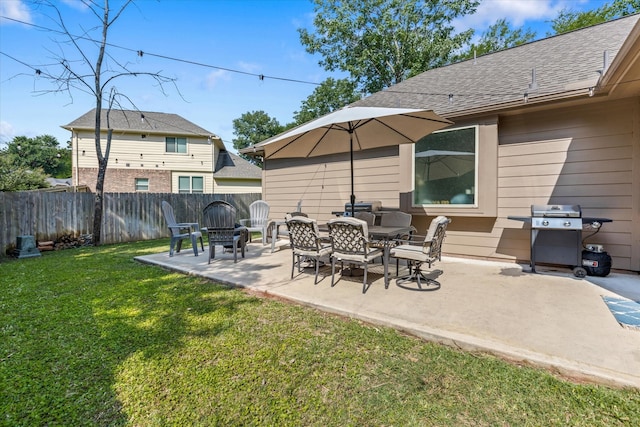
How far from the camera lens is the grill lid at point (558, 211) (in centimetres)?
394

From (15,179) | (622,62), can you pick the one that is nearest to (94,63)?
(15,179)

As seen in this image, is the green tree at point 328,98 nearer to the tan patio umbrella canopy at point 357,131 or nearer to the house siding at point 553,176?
the house siding at point 553,176

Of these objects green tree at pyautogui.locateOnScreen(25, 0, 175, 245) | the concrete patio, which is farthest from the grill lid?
green tree at pyautogui.locateOnScreen(25, 0, 175, 245)

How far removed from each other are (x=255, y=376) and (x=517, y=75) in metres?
6.67

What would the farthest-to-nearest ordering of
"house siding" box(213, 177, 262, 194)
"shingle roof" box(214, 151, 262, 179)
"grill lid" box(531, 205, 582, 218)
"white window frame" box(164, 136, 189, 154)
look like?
"shingle roof" box(214, 151, 262, 179)
"house siding" box(213, 177, 262, 194)
"white window frame" box(164, 136, 189, 154)
"grill lid" box(531, 205, 582, 218)

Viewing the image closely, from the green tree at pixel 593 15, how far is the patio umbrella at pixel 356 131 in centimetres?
1416

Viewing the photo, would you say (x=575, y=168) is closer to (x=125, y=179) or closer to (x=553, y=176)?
(x=553, y=176)

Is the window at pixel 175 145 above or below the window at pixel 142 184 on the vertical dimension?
above

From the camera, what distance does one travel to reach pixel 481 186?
4.95 meters

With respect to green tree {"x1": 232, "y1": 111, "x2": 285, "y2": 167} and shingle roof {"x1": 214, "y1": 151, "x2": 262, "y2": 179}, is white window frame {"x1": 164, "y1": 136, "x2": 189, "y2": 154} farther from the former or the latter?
green tree {"x1": 232, "y1": 111, "x2": 285, "y2": 167}

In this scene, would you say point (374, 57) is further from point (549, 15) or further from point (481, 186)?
point (481, 186)

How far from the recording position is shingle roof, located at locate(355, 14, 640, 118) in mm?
4590

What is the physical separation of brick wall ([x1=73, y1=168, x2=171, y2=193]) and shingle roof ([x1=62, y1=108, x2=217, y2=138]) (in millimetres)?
2215

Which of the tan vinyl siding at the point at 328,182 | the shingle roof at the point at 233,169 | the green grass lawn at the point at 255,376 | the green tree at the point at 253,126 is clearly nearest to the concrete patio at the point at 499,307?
the green grass lawn at the point at 255,376
